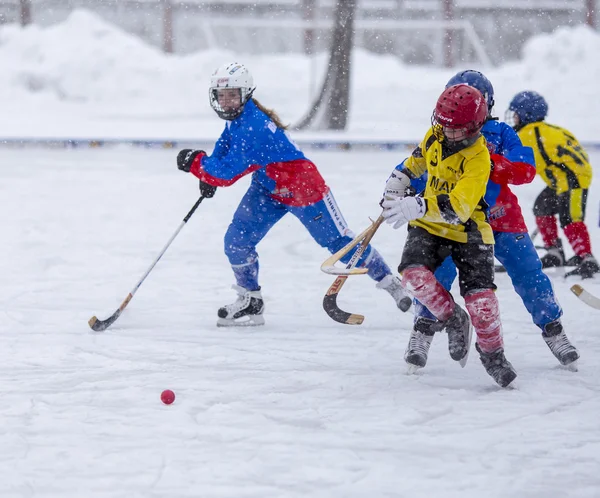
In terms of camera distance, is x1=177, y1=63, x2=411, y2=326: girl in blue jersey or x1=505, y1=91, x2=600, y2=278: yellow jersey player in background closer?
x1=177, y1=63, x2=411, y2=326: girl in blue jersey

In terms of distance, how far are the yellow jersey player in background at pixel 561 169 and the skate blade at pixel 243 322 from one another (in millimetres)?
2221

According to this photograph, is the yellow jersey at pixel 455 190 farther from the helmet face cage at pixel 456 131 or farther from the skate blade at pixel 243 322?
the skate blade at pixel 243 322

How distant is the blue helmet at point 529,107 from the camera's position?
6098mm

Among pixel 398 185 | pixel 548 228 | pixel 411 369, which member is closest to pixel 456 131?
pixel 398 185

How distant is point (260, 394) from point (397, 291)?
63.8 inches

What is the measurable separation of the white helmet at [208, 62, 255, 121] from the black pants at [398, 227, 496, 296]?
4.49 feet

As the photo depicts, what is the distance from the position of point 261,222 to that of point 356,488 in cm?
245

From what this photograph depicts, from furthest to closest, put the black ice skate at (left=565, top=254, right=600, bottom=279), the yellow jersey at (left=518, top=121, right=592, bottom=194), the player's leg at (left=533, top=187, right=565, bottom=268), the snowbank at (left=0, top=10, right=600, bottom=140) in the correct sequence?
the snowbank at (left=0, top=10, right=600, bottom=140) < the player's leg at (left=533, top=187, right=565, bottom=268) < the black ice skate at (left=565, top=254, right=600, bottom=279) < the yellow jersey at (left=518, top=121, right=592, bottom=194)

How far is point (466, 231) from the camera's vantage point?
4043 mm

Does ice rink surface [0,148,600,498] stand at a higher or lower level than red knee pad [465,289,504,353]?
lower

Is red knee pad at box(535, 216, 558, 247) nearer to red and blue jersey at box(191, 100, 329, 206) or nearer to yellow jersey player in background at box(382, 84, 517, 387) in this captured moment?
red and blue jersey at box(191, 100, 329, 206)

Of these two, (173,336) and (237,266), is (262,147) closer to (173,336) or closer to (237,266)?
(237,266)

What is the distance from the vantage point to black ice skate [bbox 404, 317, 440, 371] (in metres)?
→ 4.23

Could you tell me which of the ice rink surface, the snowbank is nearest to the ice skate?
the ice rink surface
